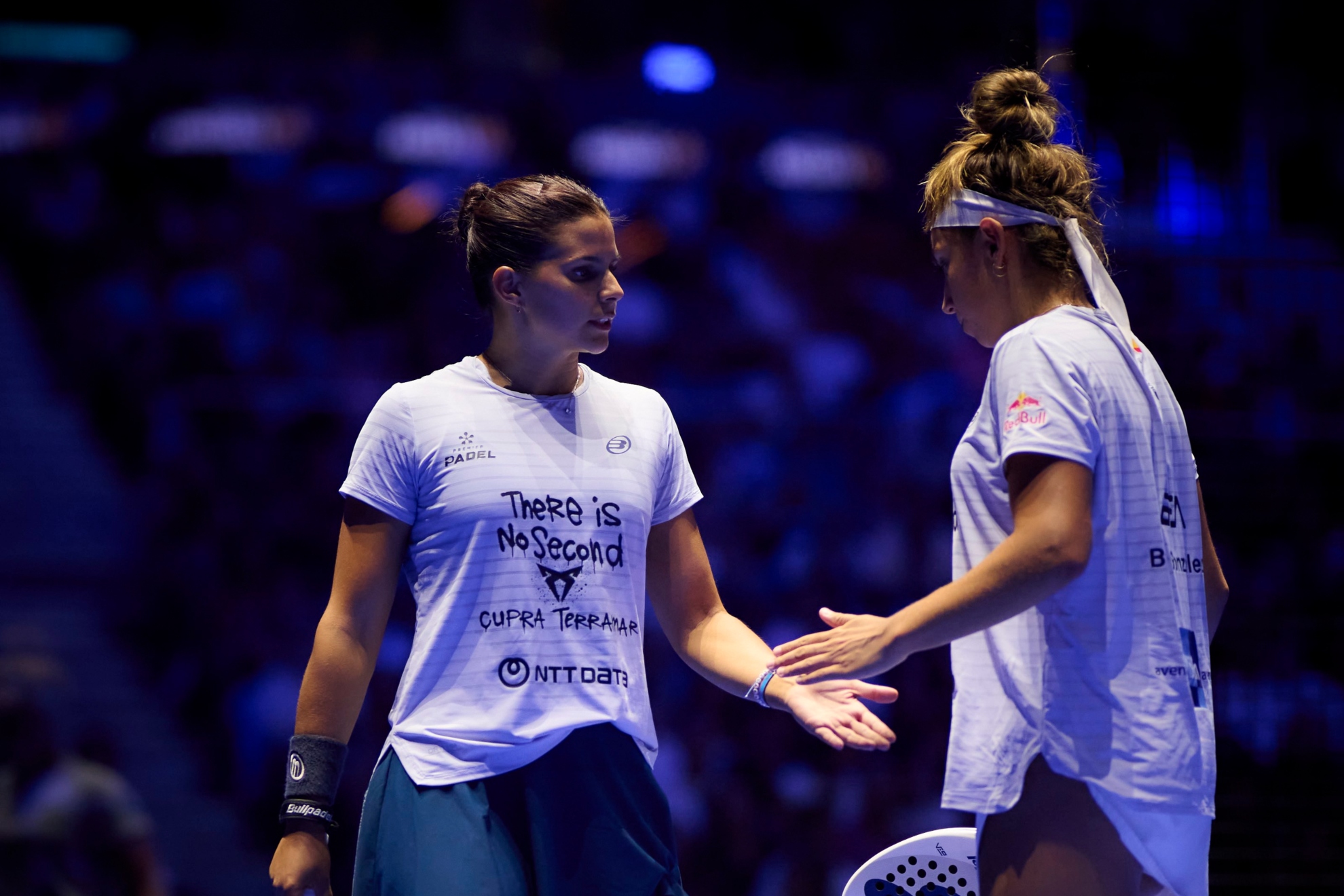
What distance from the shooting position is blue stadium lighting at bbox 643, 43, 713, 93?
304 inches

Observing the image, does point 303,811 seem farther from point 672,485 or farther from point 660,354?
point 660,354

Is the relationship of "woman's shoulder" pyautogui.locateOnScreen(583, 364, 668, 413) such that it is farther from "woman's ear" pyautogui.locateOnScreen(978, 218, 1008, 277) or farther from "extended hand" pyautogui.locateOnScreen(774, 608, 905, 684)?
"woman's ear" pyautogui.locateOnScreen(978, 218, 1008, 277)

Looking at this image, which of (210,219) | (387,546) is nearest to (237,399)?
(210,219)

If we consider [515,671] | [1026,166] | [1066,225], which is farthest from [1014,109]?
[515,671]

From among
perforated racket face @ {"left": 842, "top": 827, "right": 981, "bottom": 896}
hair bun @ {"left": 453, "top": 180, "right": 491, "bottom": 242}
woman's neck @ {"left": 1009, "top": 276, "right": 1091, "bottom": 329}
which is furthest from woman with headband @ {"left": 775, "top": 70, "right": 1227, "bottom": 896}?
hair bun @ {"left": 453, "top": 180, "right": 491, "bottom": 242}

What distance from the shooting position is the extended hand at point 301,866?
2.06 meters

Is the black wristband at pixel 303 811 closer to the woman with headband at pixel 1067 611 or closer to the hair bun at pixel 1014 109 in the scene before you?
the woman with headband at pixel 1067 611

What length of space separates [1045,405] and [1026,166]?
44cm

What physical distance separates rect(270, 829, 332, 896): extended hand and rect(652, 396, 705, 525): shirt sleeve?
78cm

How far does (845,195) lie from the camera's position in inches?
306

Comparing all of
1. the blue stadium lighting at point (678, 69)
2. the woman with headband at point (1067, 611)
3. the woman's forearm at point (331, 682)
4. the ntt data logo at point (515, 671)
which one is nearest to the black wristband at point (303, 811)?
the woman's forearm at point (331, 682)

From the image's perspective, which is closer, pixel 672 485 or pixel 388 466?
pixel 388 466

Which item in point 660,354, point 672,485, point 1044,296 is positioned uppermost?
point 660,354

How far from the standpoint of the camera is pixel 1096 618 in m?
1.84
